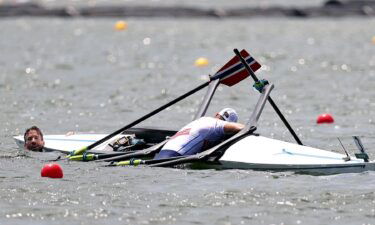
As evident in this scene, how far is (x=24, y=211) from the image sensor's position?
15.1 m

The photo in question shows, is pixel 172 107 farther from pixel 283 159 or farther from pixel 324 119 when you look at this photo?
pixel 283 159

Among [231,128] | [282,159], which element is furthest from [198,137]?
[282,159]

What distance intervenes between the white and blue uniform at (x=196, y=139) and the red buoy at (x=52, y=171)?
196 cm

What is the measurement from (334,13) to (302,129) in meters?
38.0

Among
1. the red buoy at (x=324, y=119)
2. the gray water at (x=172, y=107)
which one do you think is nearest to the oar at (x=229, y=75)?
the gray water at (x=172, y=107)

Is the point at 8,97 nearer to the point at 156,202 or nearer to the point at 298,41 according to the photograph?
the point at 156,202

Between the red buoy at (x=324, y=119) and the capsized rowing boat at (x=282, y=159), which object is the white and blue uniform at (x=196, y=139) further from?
the red buoy at (x=324, y=119)

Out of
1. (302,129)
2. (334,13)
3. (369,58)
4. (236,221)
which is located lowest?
(236,221)

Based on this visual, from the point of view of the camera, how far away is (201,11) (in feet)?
205

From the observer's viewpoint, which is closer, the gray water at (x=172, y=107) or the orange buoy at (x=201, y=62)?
the gray water at (x=172, y=107)

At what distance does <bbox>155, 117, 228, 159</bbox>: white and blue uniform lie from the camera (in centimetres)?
1861

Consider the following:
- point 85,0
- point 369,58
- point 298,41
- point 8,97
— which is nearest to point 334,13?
point 298,41

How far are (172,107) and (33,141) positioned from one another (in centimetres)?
798

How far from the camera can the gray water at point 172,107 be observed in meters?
15.4
